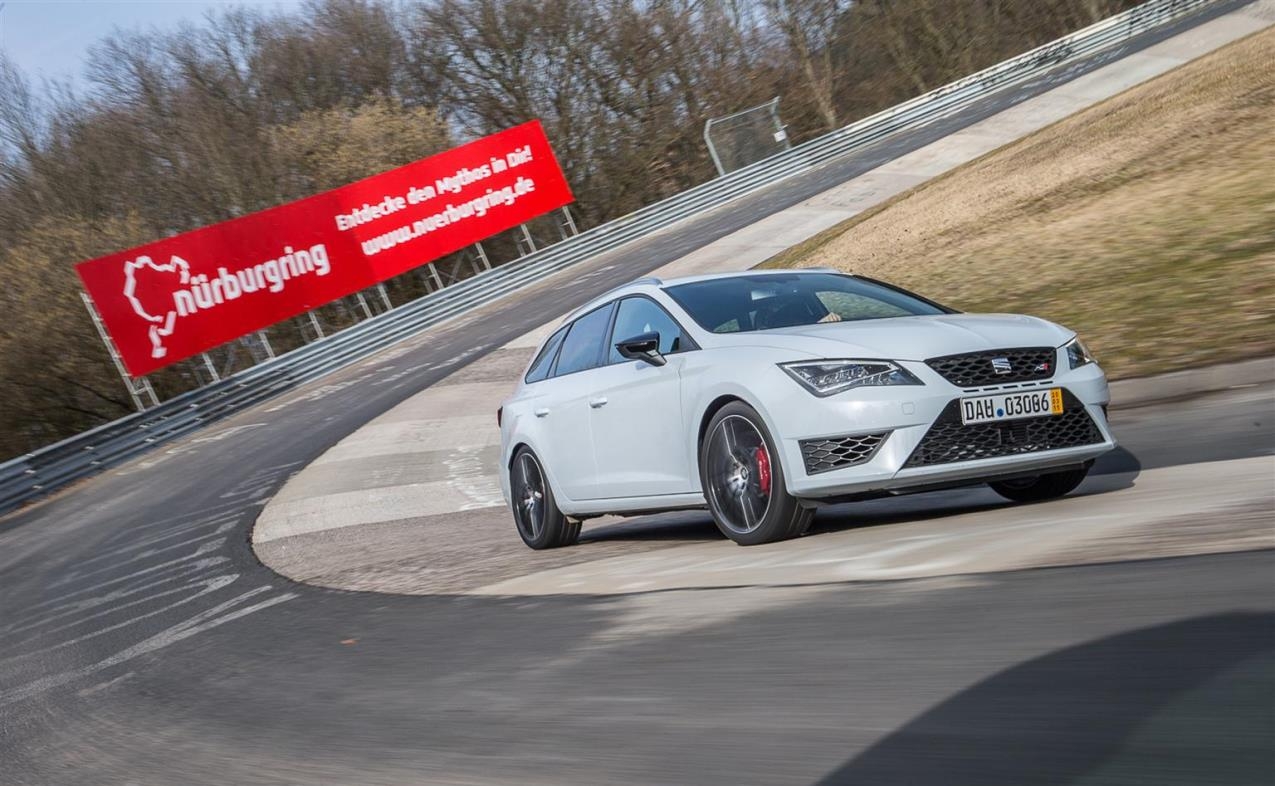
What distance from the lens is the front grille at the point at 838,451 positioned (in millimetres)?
6449

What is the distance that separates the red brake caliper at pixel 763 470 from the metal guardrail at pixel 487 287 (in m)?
20.4

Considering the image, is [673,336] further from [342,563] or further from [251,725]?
[342,563]

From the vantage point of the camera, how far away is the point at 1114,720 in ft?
10.6

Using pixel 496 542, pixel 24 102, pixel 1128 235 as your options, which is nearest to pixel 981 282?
pixel 1128 235

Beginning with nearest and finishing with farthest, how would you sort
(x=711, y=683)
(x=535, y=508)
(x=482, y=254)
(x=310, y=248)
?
(x=711, y=683)
(x=535, y=508)
(x=310, y=248)
(x=482, y=254)

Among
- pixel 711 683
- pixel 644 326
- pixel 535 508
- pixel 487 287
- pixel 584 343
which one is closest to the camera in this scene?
pixel 711 683

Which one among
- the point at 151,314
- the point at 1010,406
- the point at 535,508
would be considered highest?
the point at 151,314

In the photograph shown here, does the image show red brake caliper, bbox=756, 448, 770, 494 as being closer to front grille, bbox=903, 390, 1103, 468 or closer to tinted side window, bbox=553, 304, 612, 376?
front grille, bbox=903, 390, 1103, 468

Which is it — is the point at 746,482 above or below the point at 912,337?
below

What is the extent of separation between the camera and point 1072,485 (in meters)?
7.38

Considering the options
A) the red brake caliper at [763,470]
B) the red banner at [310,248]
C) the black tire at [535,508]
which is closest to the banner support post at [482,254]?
the red banner at [310,248]

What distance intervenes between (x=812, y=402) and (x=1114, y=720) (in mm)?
3396

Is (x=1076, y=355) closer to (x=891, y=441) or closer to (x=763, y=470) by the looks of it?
(x=891, y=441)

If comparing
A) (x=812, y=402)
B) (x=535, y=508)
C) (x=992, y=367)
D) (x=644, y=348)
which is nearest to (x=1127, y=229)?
(x=535, y=508)
